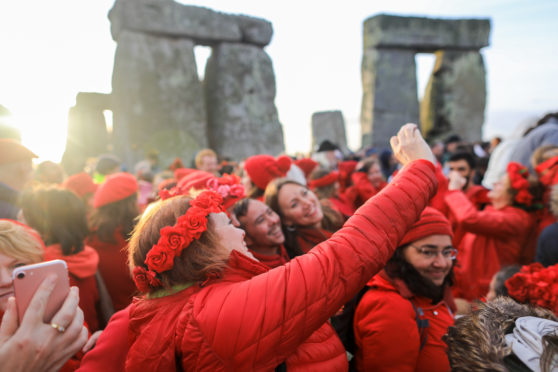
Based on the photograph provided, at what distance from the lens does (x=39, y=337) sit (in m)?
0.90

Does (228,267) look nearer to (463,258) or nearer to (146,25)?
(463,258)

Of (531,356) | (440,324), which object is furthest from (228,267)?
(440,324)

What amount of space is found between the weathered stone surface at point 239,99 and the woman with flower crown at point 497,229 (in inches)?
277

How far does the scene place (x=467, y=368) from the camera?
3.17 ft

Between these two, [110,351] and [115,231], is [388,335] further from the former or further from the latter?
[115,231]

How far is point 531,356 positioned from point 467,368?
169 millimetres

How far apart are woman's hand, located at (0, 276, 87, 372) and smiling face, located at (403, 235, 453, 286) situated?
56.7 inches

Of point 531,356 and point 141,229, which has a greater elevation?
point 141,229

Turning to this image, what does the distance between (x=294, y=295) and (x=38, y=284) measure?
0.73m

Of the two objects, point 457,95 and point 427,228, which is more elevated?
point 457,95

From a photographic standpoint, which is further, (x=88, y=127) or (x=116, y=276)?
(x=88, y=127)

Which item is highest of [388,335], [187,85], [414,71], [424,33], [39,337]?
[424,33]

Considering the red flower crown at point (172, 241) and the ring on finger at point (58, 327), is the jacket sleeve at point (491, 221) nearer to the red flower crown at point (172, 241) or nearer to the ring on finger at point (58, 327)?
the red flower crown at point (172, 241)

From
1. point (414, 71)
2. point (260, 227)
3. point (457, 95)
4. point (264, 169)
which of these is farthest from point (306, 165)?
point (457, 95)
